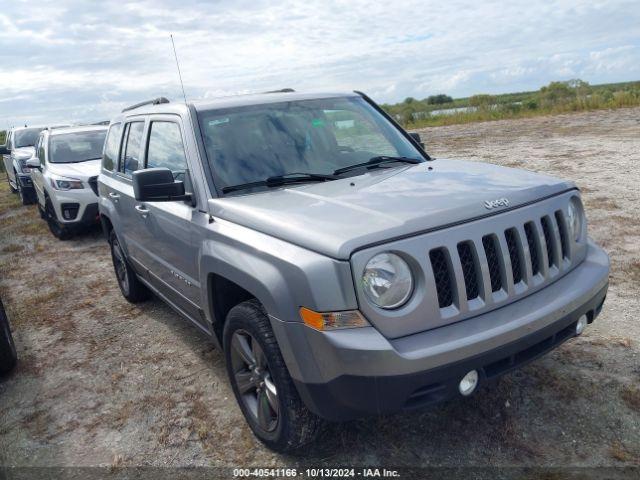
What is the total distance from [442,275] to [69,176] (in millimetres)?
7731

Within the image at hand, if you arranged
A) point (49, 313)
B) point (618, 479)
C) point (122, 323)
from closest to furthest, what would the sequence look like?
1. point (618, 479)
2. point (122, 323)
3. point (49, 313)

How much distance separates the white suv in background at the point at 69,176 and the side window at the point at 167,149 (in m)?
4.63

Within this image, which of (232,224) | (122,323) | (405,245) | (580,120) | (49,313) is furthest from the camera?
(580,120)

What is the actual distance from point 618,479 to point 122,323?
4.24 m

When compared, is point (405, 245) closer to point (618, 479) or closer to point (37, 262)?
point (618, 479)

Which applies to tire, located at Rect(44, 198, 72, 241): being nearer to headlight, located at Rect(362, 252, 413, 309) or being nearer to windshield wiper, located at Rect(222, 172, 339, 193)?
windshield wiper, located at Rect(222, 172, 339, 193)

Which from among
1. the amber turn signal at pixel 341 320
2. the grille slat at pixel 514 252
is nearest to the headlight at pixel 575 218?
the grille slat at pixel 514 252

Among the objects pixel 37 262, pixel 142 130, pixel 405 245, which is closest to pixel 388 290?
pixel 405 245

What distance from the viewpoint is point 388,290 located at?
8.02 ft

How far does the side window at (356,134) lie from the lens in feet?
12.9

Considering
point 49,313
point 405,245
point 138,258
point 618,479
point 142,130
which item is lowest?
point 618,479

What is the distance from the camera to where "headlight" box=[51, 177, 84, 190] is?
866 cm

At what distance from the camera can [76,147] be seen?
9977mm

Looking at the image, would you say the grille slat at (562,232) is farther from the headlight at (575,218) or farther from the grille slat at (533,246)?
the grille slat at (533,246)
